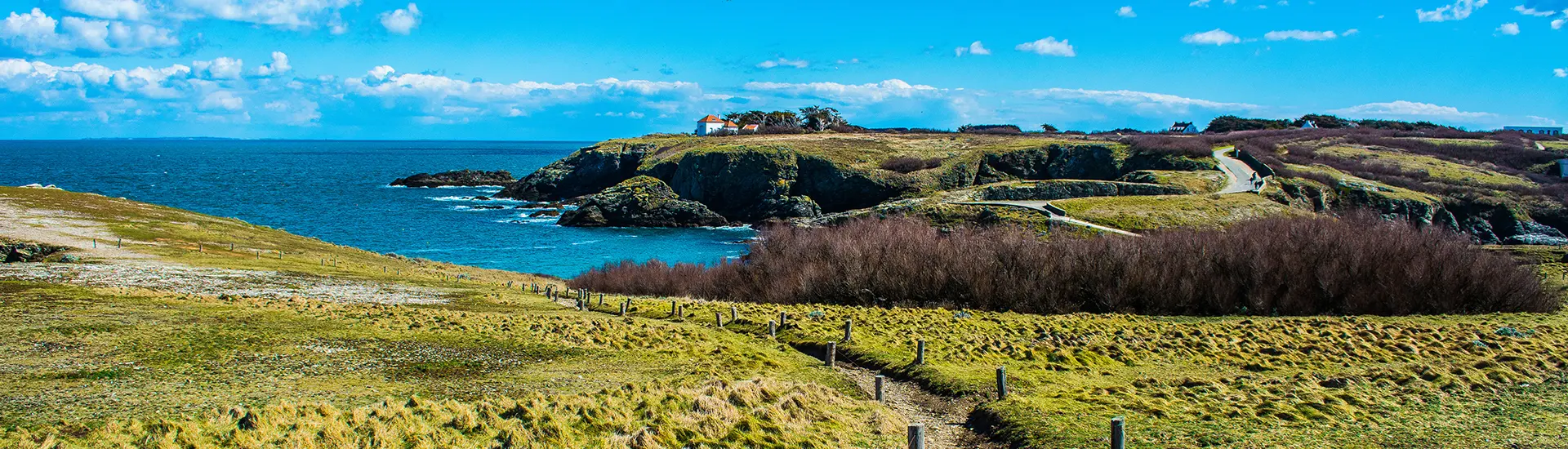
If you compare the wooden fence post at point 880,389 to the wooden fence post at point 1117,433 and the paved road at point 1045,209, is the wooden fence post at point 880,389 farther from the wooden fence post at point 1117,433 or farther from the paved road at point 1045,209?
the paved road at point 1045,209

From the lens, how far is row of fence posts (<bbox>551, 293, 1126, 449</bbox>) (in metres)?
15.7

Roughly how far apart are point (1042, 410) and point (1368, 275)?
35.7 metres

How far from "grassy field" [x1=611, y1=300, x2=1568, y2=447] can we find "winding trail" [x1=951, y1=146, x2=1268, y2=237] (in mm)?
23891

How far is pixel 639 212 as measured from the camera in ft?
383

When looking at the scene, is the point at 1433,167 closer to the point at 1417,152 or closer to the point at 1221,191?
the point at 1417,152

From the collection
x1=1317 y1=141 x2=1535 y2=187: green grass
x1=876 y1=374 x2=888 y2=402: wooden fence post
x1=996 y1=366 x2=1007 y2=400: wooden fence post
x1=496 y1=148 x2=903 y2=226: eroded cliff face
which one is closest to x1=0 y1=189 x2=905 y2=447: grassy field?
x1=876 y1=374 x2=888 y2=402: wooden fence post

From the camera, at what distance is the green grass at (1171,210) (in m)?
67.7

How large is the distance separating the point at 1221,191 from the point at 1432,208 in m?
18.6

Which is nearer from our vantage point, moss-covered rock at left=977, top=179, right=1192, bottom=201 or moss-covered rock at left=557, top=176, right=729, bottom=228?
moss-covered rock at left=977, top=179, right=1192, bottom=201

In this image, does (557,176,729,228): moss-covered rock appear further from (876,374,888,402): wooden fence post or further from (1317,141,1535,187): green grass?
(876,374,888,402): wooden fence post

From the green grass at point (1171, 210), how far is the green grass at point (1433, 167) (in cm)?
3901

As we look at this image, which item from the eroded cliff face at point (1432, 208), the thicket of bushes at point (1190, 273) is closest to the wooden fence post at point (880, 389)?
the thicket of bushes at point (1190, 273)

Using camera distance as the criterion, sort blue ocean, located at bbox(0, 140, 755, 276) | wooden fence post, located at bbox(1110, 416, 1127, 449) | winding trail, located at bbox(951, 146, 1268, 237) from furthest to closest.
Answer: blue ocean, located at bbox(0, 140, 755, 276) < winding trail, located at bbox(951, 146, 1268, 237) < wooden fence post, located at bbox(1110, 416, 1127, 449)

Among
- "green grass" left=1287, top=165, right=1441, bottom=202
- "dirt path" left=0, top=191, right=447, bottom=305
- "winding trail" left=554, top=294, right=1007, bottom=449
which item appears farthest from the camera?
"green grass" left=1287, top=165, right=1441, bottom=202
